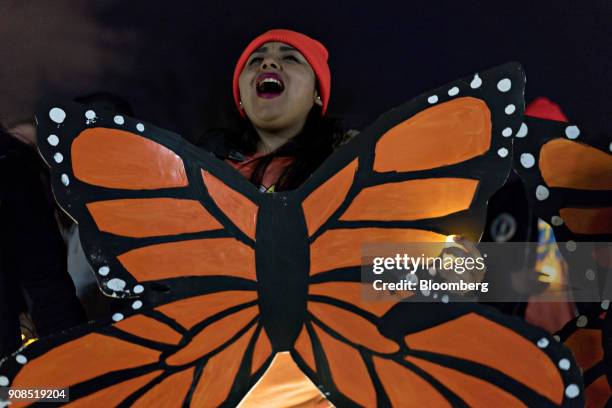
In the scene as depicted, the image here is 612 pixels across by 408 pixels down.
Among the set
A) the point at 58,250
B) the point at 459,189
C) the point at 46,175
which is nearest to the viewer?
the point at 459,189

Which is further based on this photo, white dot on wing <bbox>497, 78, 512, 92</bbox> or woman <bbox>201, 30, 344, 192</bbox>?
woman <bbox>201, 30, 344, 192</bbox>

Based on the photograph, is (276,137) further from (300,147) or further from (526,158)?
(526,158)

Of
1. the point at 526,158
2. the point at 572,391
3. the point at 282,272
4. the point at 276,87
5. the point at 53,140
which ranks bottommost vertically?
the point at 572,391

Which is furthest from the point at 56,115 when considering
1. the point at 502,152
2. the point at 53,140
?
the point at 502,152

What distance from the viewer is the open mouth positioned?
134 centimetres

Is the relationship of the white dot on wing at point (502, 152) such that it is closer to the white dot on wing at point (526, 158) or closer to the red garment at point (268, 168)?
the white dot on wing at point (526, 158)

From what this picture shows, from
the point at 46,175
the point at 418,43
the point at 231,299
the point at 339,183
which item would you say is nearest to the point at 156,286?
the point at 231,299

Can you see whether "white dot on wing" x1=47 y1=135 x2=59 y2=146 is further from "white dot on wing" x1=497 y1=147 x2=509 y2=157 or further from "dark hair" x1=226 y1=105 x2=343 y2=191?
"white dot on wing" x1=497 y1=147 x2=509 y2=157

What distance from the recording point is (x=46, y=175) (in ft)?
4.42

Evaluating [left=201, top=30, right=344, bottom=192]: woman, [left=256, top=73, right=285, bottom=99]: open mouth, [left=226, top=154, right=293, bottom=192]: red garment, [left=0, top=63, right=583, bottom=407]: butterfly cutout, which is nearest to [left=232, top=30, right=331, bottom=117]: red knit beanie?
[left=201, top=30, right=344, bottom=192]: woman

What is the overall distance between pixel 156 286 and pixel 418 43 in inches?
36.6

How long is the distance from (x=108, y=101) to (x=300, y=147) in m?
0.50

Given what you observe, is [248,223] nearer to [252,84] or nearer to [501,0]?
[252,84]

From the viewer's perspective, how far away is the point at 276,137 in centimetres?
139
